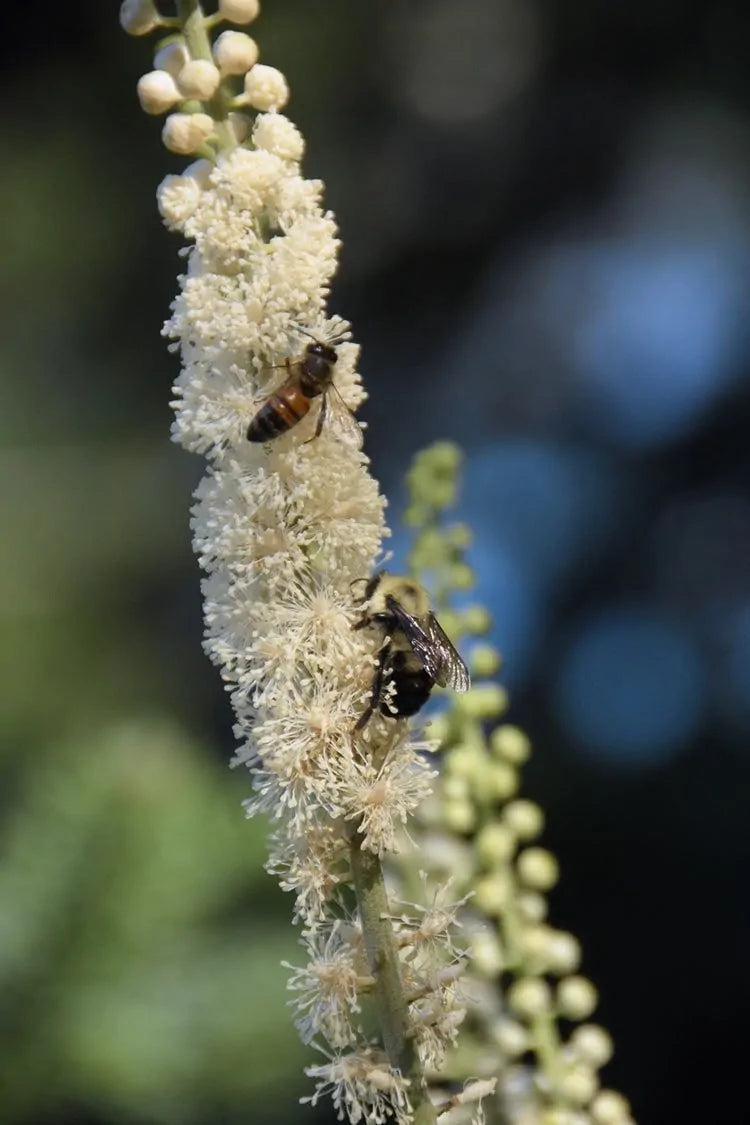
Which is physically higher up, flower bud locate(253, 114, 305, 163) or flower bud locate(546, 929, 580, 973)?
flower bud locate(253, 114, 305, 163)

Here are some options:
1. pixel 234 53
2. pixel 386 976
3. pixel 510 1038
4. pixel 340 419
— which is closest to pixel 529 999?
pixel 510 1038

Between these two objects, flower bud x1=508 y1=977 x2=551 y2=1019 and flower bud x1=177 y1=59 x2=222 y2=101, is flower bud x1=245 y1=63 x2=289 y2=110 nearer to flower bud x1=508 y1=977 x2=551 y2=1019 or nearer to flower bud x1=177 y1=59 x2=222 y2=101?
flower bud x1=177 y1=59 x2=222 y2=101

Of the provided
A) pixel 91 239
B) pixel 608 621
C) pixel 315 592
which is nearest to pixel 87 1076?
pixel 315 592

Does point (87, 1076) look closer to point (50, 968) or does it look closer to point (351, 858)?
point (50, 968)

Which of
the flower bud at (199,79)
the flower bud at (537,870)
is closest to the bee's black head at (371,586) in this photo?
the flower bud at (537,870)

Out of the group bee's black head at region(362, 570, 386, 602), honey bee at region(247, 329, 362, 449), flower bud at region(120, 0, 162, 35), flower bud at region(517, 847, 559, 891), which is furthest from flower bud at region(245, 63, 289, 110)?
flower bud at region(517, 847, 559, 891)

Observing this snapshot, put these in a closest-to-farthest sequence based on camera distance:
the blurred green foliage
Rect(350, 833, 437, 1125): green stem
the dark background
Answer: Rect(350, 833, 437, 1125): green stem
the blurred green foliage
the dark background

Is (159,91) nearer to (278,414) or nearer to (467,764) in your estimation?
(278,414)
